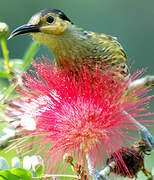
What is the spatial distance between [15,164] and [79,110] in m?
0.32

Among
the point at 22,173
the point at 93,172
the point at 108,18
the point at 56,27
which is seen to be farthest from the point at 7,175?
the point at 108,18

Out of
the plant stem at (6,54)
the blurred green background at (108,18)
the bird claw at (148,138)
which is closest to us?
the bird claw at (148,138)

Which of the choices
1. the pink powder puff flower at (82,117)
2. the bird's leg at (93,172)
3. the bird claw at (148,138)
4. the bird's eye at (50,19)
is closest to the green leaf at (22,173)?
the pink powder puff flower at (82,117)

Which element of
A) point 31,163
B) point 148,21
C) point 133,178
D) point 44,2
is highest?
point 44,2

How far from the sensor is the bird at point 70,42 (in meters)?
1.83

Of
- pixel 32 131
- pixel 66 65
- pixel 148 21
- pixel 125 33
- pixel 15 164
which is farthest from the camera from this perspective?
pixel 148 21

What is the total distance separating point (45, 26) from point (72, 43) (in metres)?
0.21

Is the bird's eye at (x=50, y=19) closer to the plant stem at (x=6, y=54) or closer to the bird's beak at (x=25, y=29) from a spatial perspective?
the bird's beak at (x=25, y=29)

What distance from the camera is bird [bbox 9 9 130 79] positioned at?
1829 millimetres

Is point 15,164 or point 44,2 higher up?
point 44,2

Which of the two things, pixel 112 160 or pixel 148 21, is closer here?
pixel 112 160

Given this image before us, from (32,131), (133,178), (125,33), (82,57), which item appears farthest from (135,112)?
(125,33)

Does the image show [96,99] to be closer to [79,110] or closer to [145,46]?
[79,110]

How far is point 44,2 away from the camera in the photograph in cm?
699
